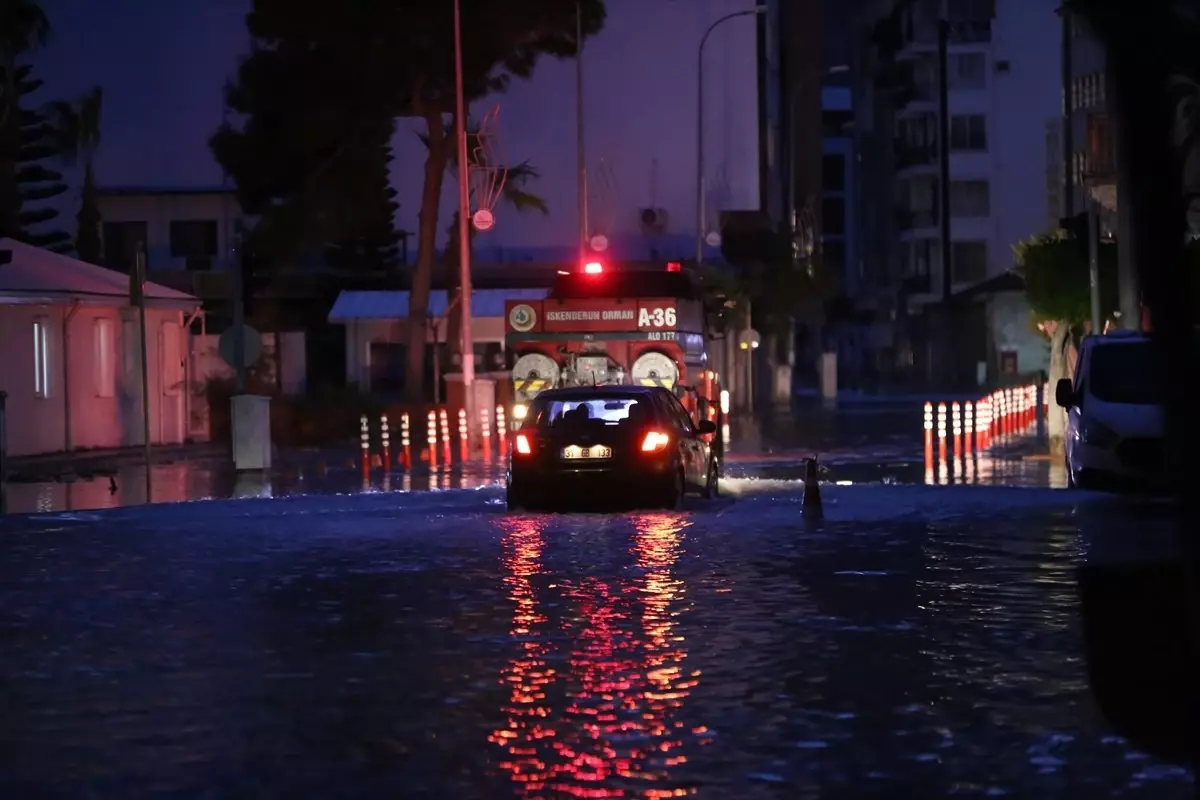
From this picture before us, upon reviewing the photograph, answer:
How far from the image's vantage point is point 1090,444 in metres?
21.6

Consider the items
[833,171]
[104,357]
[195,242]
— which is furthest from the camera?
[833,171]

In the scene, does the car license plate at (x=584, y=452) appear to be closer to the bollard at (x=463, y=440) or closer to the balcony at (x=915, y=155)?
the bollard at (x=463, y=440)

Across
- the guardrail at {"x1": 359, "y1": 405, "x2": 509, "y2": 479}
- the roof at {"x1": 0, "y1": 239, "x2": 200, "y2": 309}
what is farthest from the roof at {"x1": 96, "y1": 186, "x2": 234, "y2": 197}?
the roof at {"x1": 0, "y1": 239, "x2": 200, "y2": 309}

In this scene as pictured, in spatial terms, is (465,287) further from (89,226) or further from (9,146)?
(89,226)

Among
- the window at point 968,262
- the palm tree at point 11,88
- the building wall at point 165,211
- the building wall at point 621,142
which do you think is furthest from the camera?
the window at point 968,262

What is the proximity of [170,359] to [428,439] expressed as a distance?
514cm

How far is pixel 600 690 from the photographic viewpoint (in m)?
10.8

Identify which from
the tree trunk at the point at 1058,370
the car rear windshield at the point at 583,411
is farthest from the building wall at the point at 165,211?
the car rear windshield at the point at 583,411

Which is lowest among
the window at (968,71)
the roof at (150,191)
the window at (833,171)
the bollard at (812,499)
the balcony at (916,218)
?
the bollard at (812,499)

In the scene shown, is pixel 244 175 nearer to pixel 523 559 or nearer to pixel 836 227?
pixel 523 559

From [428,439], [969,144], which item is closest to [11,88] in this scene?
[428,439]

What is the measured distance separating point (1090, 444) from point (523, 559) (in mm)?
6969

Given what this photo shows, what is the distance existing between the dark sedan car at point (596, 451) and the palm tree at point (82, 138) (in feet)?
121

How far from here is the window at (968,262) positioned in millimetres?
96438
